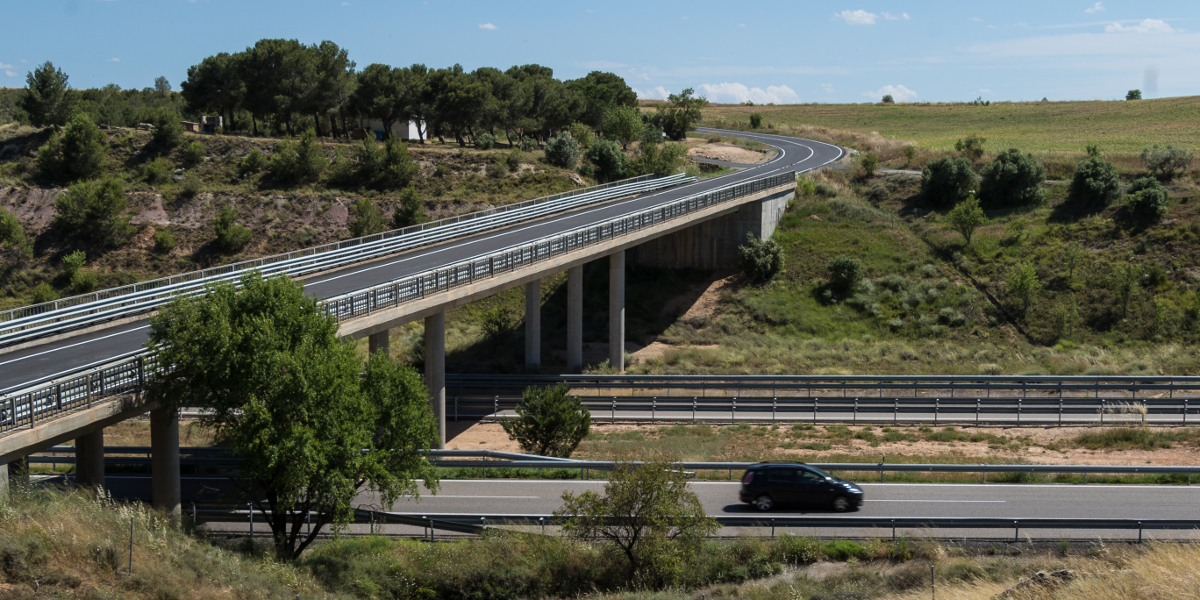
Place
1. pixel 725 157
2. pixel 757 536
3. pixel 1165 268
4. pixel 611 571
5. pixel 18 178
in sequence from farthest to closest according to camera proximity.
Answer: pixel 725 157
pixel 18 178
pixel 1165 268
pixel 757 536
pixel 611 571

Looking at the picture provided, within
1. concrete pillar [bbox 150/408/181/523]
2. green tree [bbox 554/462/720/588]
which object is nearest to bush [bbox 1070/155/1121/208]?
green tree [bbox 554/462/720/588]

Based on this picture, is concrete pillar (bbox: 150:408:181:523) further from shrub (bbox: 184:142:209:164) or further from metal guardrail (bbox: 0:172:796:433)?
shrub (bbox: 184:142:209:164)

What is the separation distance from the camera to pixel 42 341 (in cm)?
2330

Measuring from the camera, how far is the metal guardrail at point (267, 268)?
23856 mm

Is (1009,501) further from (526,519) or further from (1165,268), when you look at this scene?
(1165,268)

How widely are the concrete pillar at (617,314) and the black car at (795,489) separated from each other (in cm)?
1954

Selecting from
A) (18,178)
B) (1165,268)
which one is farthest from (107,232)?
(1165,268)

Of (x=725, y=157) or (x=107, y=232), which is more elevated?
(x=725, y=157)

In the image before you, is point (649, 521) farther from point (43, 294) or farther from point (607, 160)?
point (607, 160)

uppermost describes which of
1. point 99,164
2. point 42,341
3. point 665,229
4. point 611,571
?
point 99,164

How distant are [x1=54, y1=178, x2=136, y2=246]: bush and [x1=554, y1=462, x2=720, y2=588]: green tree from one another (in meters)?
49.5

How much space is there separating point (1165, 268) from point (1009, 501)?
3231 cm

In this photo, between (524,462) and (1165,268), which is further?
(1165,268)

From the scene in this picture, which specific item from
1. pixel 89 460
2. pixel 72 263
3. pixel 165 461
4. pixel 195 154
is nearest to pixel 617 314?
pixel 165 461
